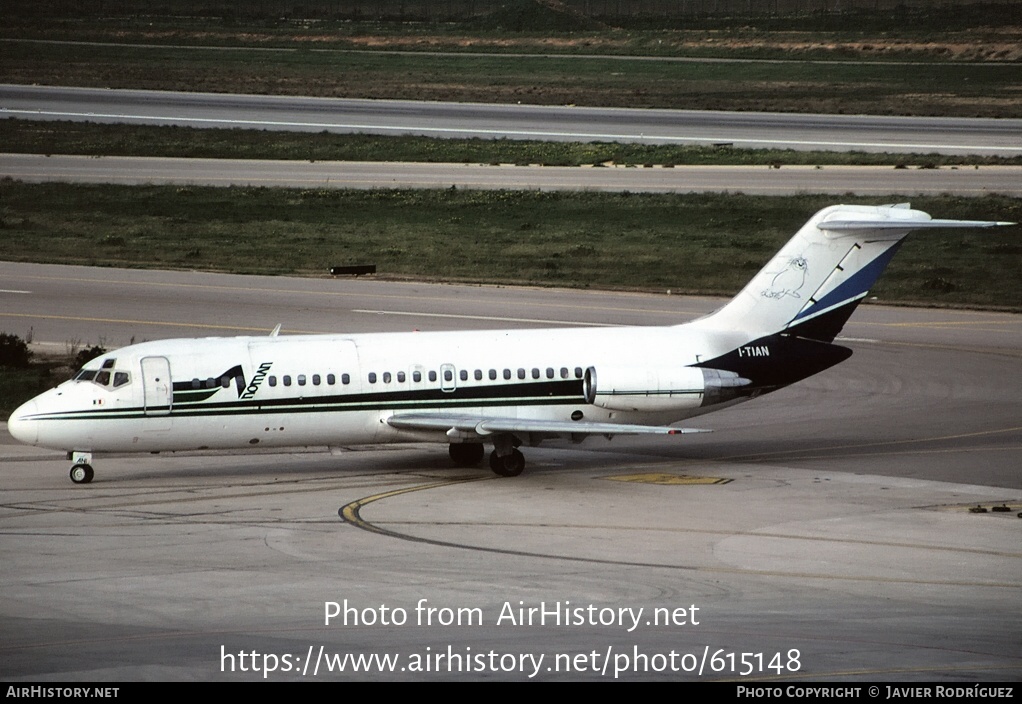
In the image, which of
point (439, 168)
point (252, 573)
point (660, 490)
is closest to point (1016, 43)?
point (439, 168)

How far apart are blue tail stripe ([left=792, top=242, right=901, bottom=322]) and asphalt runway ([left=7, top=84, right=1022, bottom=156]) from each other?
50.9m

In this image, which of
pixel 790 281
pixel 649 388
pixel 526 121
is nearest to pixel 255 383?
pixel 649 388

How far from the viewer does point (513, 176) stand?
7975cm

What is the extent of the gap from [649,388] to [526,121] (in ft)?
220

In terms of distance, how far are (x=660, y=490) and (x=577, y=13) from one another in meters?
136

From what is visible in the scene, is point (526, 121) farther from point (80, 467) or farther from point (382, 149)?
point (80, 467)

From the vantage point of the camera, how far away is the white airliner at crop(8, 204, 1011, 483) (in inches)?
1304

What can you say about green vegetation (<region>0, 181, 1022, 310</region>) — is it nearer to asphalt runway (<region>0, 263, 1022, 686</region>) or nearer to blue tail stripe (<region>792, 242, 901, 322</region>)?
asphalt runway (<region>0, 263, 1022, 686</region>)

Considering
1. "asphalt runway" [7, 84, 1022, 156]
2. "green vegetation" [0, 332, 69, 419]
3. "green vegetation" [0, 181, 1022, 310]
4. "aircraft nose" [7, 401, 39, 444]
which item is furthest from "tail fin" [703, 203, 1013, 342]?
"asphalt runway" [7, 84, 1022, 156]

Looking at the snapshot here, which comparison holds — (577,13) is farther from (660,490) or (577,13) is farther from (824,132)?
(660,490)

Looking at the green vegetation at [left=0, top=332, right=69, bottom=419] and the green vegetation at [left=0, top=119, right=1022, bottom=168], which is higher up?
the green vegetation at [left=0, top=119, right=1022, bottom=168]

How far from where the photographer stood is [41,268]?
200 feet

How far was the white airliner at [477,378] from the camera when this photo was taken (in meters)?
33.1

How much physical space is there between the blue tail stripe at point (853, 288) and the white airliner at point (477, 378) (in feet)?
0.11
